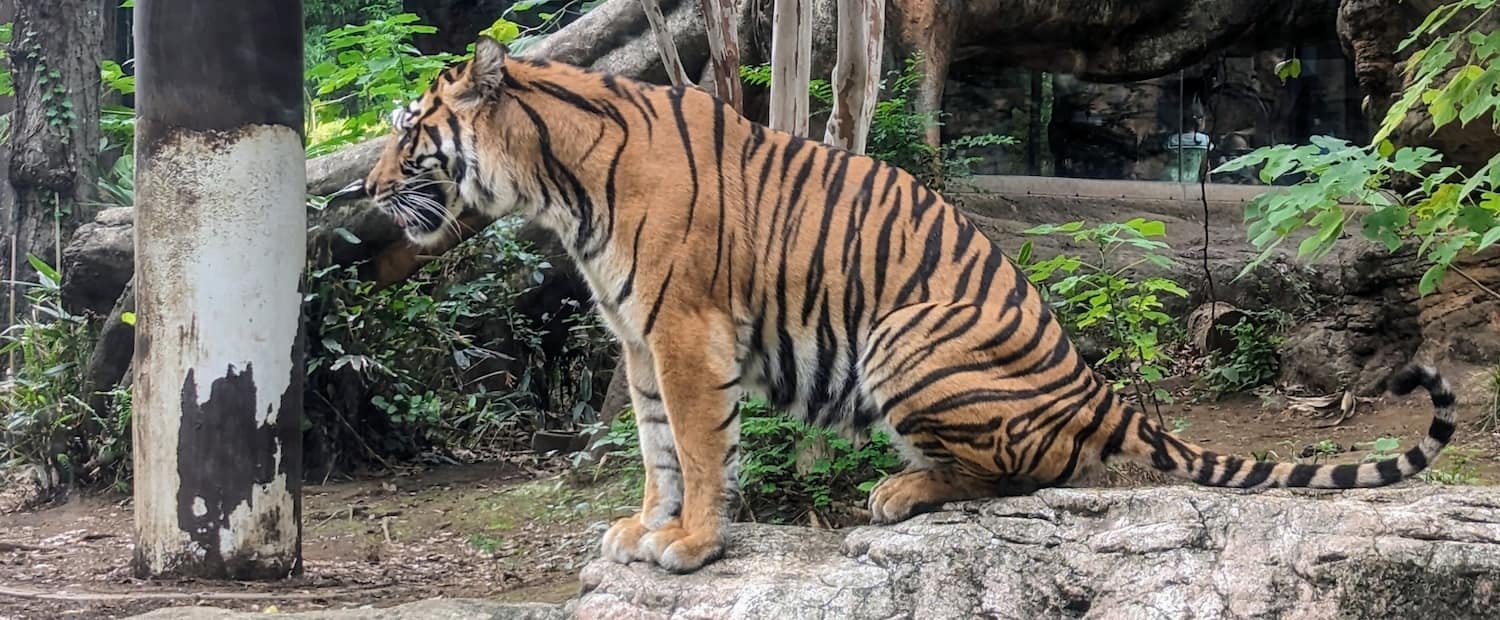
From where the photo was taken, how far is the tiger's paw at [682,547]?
347 cm

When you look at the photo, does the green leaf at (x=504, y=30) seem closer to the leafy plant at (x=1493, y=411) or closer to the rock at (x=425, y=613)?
the rock at (x=425, y=613)

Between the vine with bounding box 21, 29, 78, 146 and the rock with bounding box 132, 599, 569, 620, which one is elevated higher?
the vine with bounding box 21, 29, 78, 146

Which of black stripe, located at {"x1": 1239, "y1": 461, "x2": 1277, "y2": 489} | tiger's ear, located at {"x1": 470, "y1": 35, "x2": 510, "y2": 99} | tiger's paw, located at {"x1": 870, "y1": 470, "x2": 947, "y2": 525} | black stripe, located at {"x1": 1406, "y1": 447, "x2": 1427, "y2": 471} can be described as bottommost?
tiger's paw, located at {"x1": 870, "y1": 470, "x2": 947, "y2": 525}

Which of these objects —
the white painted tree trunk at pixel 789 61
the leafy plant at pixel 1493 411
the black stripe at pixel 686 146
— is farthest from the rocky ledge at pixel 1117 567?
the leafy plant at pixel 1493 411

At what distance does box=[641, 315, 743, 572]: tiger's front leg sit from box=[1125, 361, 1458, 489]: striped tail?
1195 mm

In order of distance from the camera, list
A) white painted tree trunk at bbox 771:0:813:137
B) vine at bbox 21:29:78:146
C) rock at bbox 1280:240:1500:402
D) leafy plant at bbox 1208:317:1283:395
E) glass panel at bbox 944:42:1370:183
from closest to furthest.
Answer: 1. white painted tree trunk at bbox 771:0:813:137
2. rock at bbox 1280:240:1500:402
3. leafy plant at bbox 1208:317:1283:395
4. vine at bbox 21:29:78:146
5. glass panel at bbox 944:42:1370:183

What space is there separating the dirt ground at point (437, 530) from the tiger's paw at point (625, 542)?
2.53 feet

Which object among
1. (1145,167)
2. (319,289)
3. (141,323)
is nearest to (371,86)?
(319,289)

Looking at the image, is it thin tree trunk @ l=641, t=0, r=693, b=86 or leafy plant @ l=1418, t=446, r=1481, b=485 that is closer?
leafy plant @ l=1418, t=446, r=1481, b=485

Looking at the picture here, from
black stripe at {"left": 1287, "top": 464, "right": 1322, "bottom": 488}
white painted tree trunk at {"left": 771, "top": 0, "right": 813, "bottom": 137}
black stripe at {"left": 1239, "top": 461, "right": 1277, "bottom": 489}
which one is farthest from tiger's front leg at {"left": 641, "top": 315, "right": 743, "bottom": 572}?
white painted tree trunk at {"left": 771, "top": 0, "right": 813, "bottom": 137}

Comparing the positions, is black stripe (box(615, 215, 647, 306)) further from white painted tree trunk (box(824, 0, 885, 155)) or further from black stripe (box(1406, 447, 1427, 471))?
black stripe (box(1406, 447, 1427, 471))

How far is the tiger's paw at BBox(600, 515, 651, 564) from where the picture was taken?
3625 millimetres

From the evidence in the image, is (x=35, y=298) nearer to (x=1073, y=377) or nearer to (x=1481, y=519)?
(x=1073, y=377)

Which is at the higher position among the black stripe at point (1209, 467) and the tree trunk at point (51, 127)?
the tree trunk at point (51, 127)
